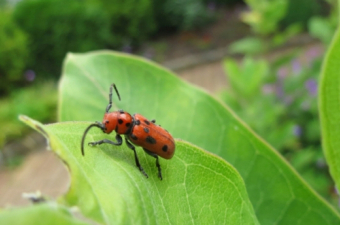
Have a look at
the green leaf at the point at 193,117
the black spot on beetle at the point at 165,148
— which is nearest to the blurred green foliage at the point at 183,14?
the green leaf at the point at 193,117

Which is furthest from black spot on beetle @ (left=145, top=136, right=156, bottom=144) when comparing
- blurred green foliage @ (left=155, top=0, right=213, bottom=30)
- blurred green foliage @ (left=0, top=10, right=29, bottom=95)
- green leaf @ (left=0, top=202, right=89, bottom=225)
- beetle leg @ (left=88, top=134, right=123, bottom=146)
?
blurred green foliage @ (left=155, top=0, right=213, bottom=30)

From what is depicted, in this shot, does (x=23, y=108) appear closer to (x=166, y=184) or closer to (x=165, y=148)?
(x=165, y=148)

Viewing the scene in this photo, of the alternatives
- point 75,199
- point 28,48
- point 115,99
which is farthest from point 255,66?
point 28,48

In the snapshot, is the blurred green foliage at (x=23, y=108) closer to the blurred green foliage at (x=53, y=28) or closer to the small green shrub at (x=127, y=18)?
the blurred green foliage at (x=53, y=28)

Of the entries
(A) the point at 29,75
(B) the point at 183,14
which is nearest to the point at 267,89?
(A) the point at 29,75

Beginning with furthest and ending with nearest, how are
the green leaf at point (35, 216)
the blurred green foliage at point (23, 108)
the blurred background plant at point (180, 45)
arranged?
the blurred green foliage at point (23, 108) → the blurred background plant at point (180, 45) → the green leaf at point (35, 216)

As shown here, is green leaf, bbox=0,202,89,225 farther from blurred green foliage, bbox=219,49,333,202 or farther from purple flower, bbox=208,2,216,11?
purple flower, bbox=208,2,216,11

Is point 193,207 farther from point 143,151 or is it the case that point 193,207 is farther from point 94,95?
point 94,95
